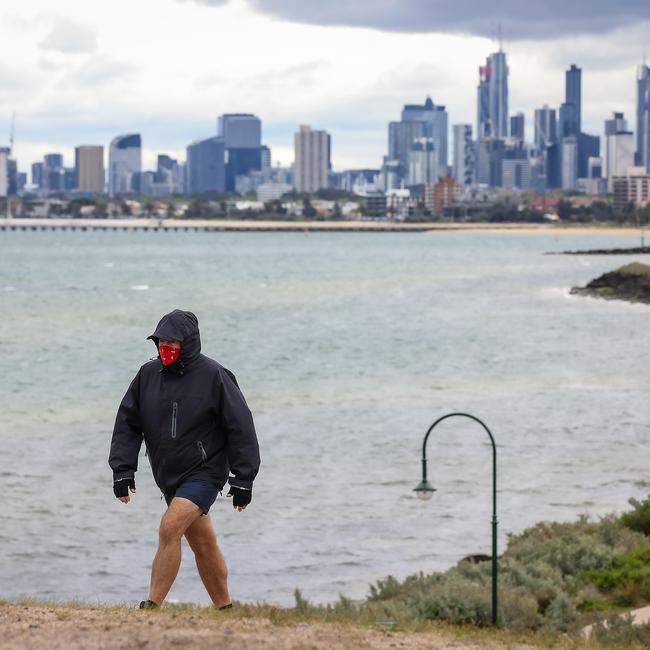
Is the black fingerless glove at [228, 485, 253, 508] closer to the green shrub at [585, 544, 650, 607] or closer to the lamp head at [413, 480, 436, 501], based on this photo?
the lamp head at [413, 480, 436, 501]

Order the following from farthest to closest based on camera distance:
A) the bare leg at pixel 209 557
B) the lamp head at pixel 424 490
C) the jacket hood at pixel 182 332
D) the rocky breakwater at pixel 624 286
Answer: the rocky breakwater at pixel 624 286, the lamp head at pixel 424 490, the bare leg at pixel 209 557, the jacket hood at pixel 182 332

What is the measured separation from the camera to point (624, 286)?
100000 mm

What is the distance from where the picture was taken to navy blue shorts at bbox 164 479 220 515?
9.25 metres

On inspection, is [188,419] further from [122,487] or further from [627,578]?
[627,578]

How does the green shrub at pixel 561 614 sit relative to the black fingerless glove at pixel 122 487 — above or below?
below

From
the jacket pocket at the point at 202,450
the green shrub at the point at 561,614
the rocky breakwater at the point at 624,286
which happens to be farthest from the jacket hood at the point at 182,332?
the rocky breakwater at the point at 624,286

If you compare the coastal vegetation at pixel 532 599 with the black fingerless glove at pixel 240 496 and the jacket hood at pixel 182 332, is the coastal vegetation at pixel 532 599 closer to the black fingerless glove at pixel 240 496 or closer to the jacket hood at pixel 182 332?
the black fingerless glove at pixel 240 496

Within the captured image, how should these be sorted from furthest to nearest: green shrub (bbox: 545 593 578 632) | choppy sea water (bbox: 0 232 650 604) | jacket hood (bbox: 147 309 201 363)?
choppy sea water (bbox: 0 232 650 604) < green shrub (bbox: 545 593 578 632) < jacket hood (bbox: 147 309 201 363)

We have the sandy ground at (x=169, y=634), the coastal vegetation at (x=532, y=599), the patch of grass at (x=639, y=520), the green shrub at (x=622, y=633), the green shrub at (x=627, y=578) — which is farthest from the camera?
the patch of grass at (x=639, y=520)

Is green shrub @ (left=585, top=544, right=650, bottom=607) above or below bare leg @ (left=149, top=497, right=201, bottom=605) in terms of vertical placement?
below

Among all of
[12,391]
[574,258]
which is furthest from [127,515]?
[574,258]

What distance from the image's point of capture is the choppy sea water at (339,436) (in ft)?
74.0

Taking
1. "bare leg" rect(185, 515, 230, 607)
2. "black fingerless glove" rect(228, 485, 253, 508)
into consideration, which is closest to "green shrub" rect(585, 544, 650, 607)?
"bare leg" rect(185, 515, 230, 607)

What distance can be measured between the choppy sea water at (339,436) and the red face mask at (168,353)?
11247 millimetres
